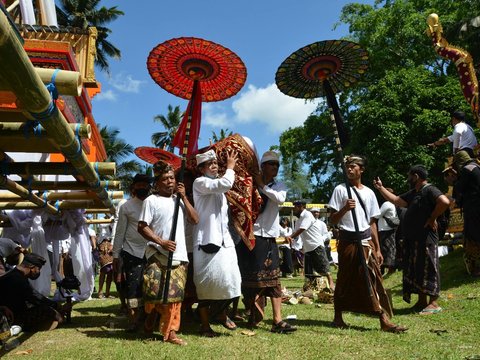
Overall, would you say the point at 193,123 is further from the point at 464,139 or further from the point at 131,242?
the point at 464,139

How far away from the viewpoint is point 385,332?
4539 mm

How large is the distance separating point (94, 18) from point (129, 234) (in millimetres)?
31188

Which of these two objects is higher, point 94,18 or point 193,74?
point 94,18

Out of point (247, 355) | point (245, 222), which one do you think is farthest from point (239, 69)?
point (247, 355)

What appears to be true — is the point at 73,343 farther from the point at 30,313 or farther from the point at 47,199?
the point at 47,199

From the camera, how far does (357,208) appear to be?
5043 mm

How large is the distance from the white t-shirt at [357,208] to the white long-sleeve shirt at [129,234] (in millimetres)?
2329

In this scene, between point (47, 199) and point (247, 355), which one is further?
point (47, 199)

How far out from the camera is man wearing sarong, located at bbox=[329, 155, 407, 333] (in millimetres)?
4762

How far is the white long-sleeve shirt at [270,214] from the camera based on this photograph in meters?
4.91

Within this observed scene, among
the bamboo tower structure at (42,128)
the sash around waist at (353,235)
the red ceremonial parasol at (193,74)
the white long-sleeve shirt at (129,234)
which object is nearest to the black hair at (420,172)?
the sash around waist at (353,235)

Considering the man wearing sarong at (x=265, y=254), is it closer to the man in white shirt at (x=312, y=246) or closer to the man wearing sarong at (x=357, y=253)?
the man wearing sarong at (x=357, y=253)

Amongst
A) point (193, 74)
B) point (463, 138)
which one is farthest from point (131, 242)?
point (463, 138)

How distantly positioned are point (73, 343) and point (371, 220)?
3.45 m
